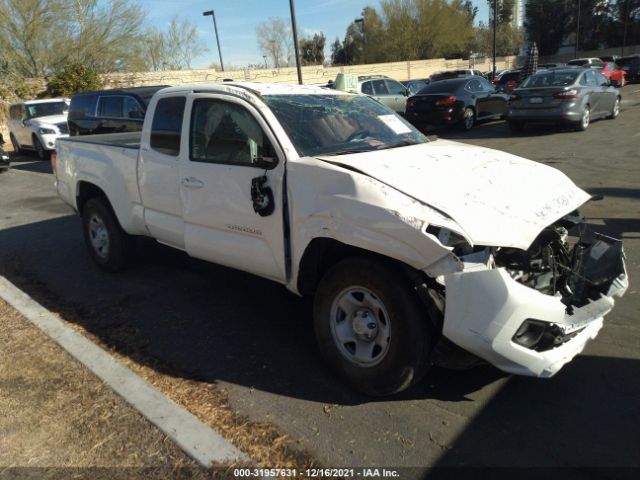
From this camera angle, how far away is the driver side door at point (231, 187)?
3.64 meters

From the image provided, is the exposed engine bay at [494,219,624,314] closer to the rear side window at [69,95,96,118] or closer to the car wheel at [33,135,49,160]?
the rear side window at [69,95,96,118]

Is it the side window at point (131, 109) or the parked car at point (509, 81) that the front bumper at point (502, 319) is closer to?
the side window at point (131, 109)

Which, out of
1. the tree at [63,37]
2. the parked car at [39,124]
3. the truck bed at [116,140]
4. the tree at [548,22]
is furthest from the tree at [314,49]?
the truck bed at [116,140]

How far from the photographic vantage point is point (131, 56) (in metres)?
34.6

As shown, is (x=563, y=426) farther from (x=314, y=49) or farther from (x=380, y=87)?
(x=314, y=49)

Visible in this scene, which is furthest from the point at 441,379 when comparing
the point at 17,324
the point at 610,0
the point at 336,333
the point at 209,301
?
the point at 610,0

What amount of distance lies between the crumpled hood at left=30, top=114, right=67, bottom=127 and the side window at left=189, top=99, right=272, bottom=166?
49.9ft

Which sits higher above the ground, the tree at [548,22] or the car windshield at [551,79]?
the tree at [548,22]

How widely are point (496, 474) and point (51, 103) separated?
19.7 meters

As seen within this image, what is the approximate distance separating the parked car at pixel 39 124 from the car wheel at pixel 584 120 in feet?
50.2

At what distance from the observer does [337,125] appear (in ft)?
13.3

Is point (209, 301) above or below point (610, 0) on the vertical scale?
below

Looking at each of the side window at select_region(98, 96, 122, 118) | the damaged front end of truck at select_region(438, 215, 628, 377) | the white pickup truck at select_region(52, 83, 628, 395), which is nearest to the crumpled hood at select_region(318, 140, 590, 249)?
the white pickup truck at select_region(52, 83, 628, 395)

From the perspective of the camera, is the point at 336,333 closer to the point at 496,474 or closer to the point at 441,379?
the point at 441,379
